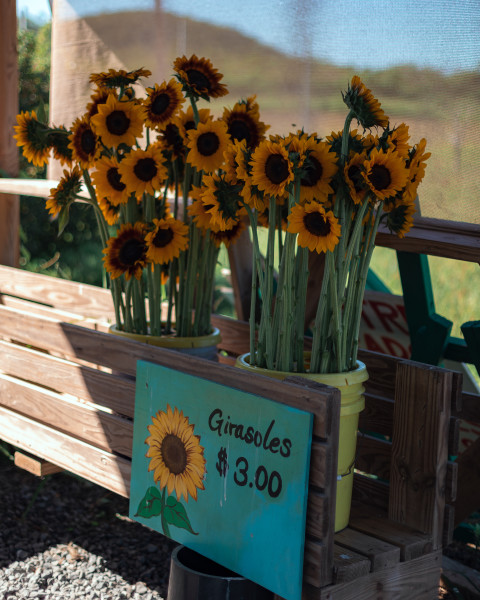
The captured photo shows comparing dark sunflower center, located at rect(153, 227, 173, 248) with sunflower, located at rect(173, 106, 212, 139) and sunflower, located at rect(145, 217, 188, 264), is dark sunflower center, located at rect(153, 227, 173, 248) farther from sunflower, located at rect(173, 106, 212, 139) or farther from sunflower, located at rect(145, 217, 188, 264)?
sunflower, located at rect(173, 106, 212, 139)

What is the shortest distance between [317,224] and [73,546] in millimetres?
1593

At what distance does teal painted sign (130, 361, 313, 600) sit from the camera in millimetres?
1348

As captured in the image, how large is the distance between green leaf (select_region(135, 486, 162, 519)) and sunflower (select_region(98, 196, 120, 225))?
2.53ft

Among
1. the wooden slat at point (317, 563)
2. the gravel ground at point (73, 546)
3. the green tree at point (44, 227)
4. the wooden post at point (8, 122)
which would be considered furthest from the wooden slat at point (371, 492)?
the green tree at point (44, 227)

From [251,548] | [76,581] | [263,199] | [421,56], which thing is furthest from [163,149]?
[76,581]

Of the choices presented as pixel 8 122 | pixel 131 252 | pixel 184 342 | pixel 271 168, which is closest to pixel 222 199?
pixel 271 168

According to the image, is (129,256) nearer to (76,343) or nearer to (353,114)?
(76,343)

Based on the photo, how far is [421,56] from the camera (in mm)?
1873

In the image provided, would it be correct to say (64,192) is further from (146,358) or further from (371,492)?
(371,492)

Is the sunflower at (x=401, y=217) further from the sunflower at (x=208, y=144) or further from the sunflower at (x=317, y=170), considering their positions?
the sunflower at (x=208, y=144)

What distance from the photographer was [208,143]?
179 centimetres


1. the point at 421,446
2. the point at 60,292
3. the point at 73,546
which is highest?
the point at 60,292

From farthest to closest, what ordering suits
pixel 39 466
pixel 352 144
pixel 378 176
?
pixel 39 466 → pixel 352 144 → pixel 378 176

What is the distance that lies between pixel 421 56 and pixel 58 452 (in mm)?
1436
